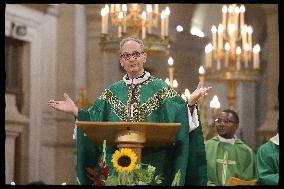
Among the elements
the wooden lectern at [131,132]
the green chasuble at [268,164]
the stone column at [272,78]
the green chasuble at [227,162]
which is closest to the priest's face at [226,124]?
the green chasuble at [227,162]

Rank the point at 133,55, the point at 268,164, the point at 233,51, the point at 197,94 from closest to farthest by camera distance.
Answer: the point at 197,94 < the point at 133,55 < the point at 268,164 < the point at 233,51

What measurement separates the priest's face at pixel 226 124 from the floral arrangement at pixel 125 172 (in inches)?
84.1

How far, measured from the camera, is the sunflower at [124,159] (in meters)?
7.63

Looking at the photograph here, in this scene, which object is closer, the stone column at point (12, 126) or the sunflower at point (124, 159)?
the sunflower at point (124, 159)

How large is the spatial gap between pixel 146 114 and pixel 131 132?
2.05 ft

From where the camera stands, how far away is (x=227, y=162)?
10016 millimetres

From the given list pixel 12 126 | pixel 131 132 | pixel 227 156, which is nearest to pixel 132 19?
pixel 227 156

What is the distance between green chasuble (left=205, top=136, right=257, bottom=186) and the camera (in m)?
9.87

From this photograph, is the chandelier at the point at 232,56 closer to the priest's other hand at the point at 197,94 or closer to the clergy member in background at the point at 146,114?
the clergy member in background at the point at 146,114

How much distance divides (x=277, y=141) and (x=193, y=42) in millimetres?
7467

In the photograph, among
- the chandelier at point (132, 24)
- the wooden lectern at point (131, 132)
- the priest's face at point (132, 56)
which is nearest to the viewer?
the wooden lectern at point (131, 132)

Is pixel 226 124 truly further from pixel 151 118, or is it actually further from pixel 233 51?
pixel 233 51

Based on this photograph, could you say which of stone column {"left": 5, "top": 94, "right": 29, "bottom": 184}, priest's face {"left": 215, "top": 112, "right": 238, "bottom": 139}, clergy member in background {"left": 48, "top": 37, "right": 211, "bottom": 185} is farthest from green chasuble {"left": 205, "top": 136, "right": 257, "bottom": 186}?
stone column {"left": 5, "top": 94, "right": 29, "bottom": 184}
